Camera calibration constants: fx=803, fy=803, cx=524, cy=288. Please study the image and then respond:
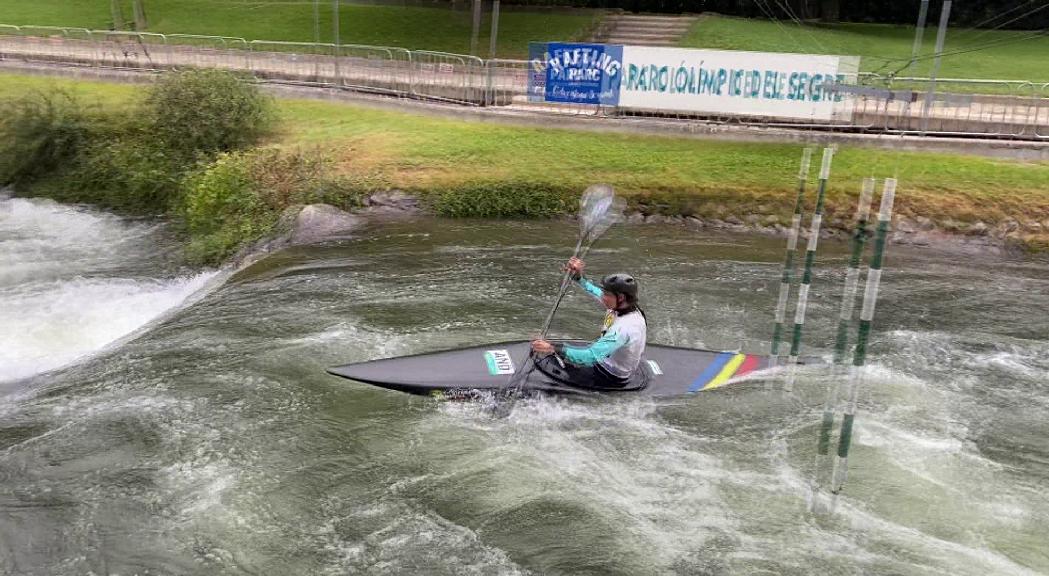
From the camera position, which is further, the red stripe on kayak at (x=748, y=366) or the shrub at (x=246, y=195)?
the shrub at (x=246, y=195)

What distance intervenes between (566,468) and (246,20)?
26.5 meters

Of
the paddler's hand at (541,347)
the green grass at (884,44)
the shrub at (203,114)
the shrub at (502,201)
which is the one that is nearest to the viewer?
the paddler's hand at (541,347)

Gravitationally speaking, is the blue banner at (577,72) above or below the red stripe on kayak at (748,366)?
above

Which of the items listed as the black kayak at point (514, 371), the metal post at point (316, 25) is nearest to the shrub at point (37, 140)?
the metal post at point (316, 25)

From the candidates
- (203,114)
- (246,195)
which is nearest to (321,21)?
(203,114)

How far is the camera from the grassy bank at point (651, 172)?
12.1m

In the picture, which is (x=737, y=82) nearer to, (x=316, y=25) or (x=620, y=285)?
(x=620, y=285)

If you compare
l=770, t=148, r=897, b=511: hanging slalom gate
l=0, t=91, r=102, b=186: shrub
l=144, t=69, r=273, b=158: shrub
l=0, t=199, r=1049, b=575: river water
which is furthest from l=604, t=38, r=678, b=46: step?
l=770, t=148, r=897, b=511: hanging slalom gate

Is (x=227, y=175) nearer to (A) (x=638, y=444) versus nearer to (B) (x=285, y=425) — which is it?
(B) (x=285, y=425)

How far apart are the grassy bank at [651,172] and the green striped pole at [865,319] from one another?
23.8 ft

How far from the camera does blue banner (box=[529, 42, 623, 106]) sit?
14.8m

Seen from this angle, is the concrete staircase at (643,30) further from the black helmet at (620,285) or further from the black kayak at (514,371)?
the black helmet at (620,285)

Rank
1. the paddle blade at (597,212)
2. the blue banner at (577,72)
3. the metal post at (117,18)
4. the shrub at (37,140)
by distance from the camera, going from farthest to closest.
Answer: the metal post at (117,18), the blue banner at (577,72), the shrub at (37,140), the paddle blade at (597,212)

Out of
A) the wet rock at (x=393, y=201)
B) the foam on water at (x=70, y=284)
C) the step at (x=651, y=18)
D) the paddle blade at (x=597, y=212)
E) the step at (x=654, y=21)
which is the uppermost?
the step at (x=651, y=18)
